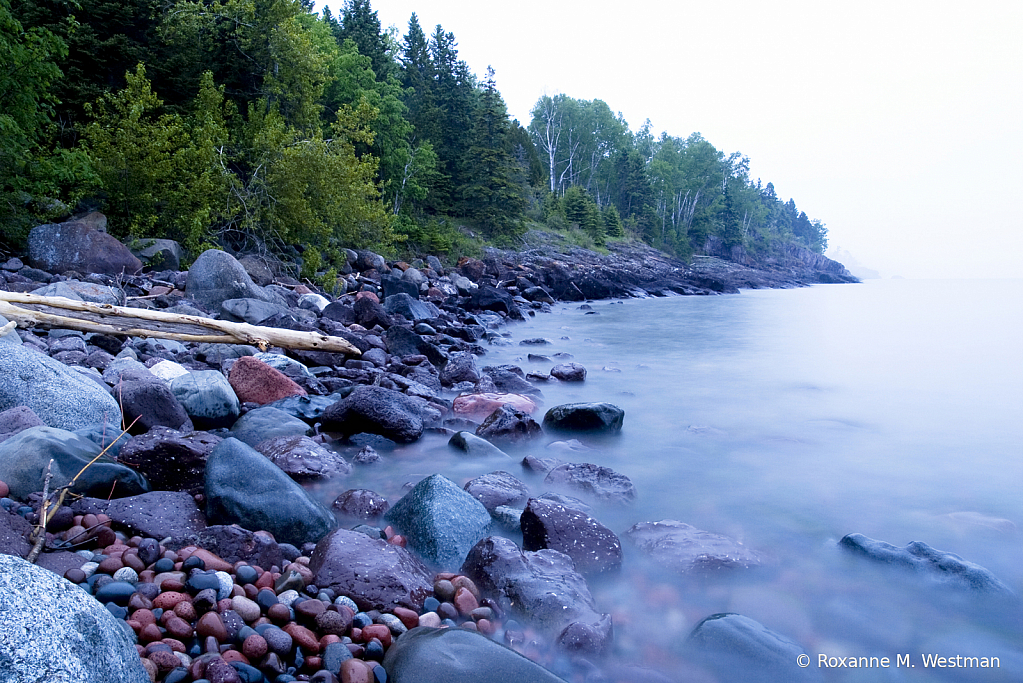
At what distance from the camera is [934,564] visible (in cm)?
392

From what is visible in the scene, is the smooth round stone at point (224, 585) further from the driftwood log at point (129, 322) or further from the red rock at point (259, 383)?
the driftwood log at point (129, 322)

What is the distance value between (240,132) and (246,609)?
59.5 ft

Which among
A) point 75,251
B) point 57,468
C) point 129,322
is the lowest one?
point 57,468

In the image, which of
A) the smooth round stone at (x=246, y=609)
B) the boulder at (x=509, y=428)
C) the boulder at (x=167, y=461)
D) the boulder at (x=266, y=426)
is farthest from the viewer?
the boulder at (x=509, y=428)

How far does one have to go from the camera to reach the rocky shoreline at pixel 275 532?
2393 millimetres

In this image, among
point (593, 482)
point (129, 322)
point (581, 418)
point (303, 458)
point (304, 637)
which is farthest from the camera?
point (129, 322)

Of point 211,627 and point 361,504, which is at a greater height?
point 211,627

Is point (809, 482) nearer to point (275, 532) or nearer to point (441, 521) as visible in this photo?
point (441, 521)

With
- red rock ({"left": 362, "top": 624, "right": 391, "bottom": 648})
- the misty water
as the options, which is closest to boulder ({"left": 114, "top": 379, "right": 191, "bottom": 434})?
the misty water

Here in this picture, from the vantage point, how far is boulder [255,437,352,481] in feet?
16.0

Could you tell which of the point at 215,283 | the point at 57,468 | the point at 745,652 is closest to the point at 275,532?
the point at 57,468

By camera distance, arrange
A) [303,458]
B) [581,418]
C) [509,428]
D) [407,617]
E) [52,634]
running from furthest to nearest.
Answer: [581,418], [509,428], [303,458], [407,617], [52,634]

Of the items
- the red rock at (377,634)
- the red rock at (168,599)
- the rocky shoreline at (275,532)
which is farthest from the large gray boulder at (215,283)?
the red rock at (377,634)

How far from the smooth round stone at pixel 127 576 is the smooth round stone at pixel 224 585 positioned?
339mm
